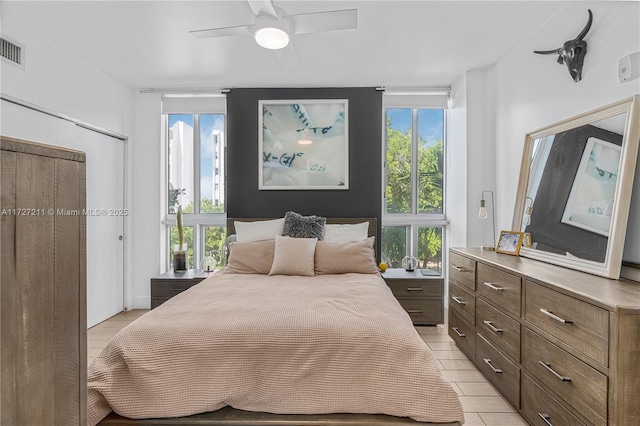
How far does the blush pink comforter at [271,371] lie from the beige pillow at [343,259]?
4.36 feet

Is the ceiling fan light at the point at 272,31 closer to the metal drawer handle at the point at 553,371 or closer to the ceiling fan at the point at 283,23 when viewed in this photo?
the ceiling fan at the point at 283,23

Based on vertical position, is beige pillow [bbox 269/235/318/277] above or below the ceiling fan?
below

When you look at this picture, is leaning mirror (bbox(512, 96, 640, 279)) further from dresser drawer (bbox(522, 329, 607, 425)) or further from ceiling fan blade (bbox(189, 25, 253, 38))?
ceiling fan blade (bbox(189, 25, 253, 38))

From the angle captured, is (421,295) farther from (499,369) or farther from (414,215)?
(499,369)

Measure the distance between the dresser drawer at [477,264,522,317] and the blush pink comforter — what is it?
2.39 feet

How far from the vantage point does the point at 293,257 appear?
328cm

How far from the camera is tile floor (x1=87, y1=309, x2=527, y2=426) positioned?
220 centimetres

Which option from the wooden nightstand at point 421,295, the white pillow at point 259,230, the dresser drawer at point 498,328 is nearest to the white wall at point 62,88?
the white pillow at point 259,230

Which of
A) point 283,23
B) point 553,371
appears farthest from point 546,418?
point 283,23

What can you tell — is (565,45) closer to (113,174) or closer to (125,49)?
(125,49)

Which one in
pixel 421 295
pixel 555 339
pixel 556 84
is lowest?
pixel 421 295

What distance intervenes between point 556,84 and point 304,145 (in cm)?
246

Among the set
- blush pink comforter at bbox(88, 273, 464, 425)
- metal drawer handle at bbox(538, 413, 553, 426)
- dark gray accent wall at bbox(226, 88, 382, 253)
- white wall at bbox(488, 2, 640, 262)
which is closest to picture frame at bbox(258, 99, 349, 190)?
dark gray accent wall at bbox(226, 88, 382, 253)

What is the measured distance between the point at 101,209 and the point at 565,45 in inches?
172
